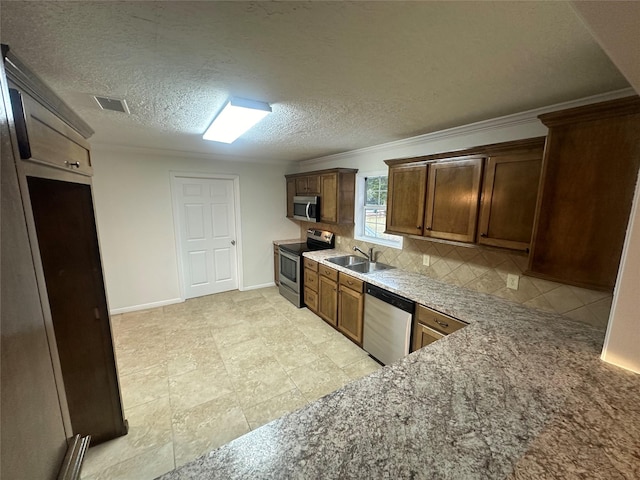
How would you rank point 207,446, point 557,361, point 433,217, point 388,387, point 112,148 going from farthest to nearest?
1. point 112,148
2. point 433,217
3. point 207,446
4. point 557,361
5. point 388,387

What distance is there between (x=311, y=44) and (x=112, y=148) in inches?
139

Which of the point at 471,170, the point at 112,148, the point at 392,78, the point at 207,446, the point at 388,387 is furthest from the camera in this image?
the point at 112,148

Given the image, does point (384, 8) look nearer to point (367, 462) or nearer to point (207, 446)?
point (367, 462)

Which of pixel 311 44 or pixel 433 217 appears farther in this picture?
pixel 433 217

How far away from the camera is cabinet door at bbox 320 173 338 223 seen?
3.56 m

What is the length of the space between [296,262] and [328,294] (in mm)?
834

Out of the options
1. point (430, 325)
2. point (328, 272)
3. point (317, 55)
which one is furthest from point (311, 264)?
point (317, 55)

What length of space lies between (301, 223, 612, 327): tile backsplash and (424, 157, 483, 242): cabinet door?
25 cm

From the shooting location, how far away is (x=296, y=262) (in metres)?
Answer: 3.95

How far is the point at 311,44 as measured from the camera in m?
1.12

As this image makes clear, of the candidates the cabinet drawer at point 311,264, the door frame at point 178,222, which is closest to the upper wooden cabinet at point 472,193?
the cabinet drawer at point 311,264

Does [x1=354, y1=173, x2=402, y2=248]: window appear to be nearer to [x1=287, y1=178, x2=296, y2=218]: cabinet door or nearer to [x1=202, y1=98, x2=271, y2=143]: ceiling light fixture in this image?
[x1=287, y1=178, x2=296, y2=218]: cabinet door

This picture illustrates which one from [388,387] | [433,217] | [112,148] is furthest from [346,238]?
[112,148]

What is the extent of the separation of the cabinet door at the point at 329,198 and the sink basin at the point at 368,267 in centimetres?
69
